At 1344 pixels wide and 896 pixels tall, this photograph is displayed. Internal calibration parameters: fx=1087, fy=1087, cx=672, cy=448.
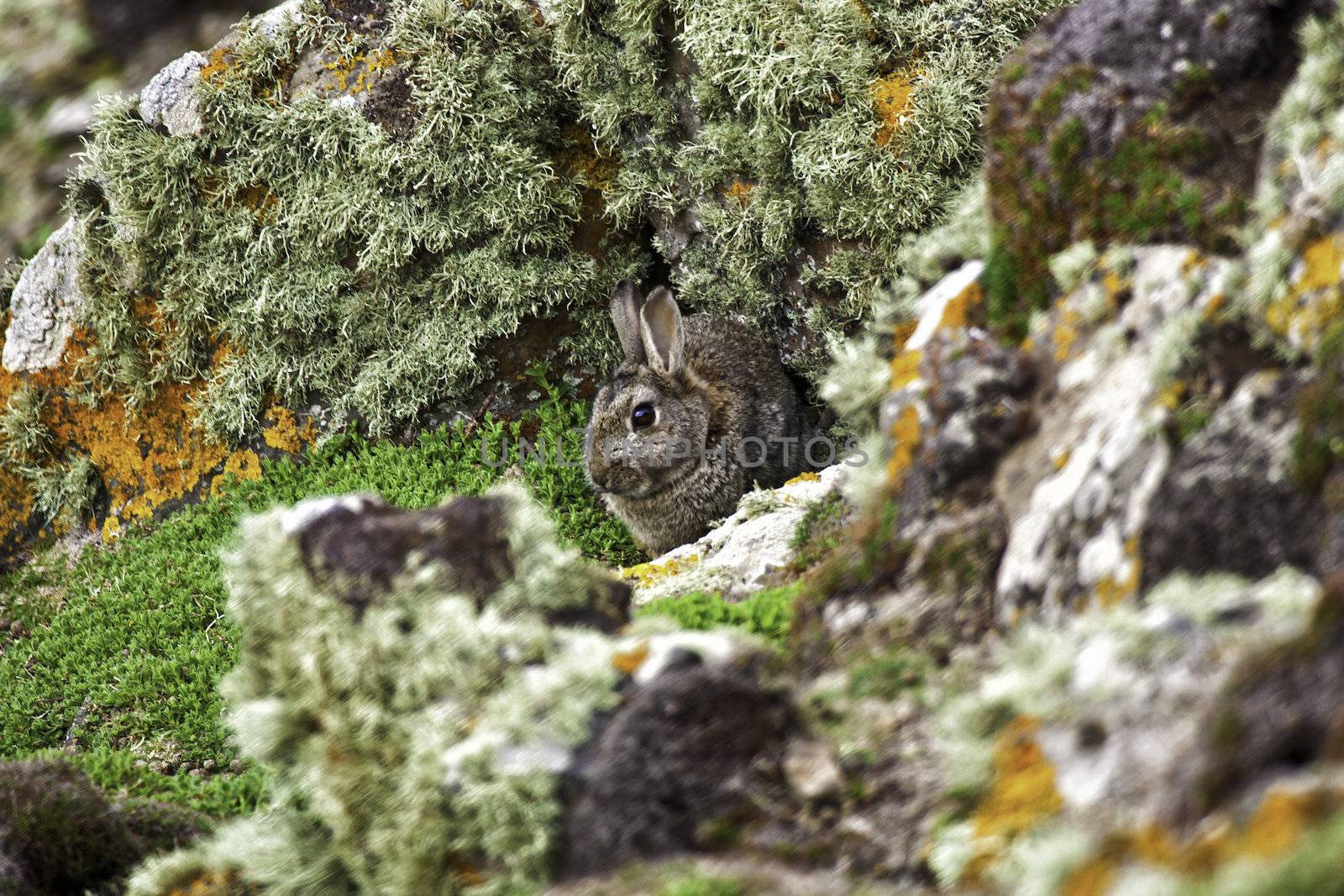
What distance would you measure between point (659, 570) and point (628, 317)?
263 centimetres

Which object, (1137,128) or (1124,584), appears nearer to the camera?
(1124,584)

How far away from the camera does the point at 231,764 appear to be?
20.8 ft

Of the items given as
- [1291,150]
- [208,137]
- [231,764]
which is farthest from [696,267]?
[1291,150]

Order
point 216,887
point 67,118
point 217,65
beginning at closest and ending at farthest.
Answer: point 216,887, point 217,65, point 67,118

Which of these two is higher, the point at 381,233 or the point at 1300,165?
the point at 381,233

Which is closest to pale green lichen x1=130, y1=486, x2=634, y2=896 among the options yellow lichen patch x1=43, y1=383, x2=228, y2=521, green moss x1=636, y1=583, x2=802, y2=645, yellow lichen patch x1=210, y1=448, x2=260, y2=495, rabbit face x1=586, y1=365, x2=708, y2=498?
green moss x1=636, y1=583, x2=802, y2=645

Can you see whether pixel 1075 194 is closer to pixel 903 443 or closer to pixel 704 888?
pixel 903 443

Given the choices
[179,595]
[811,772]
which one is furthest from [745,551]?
[179,595]

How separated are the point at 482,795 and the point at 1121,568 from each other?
170 centimetres

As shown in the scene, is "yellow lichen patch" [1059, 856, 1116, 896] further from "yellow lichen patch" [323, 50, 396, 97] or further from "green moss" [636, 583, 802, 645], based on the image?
"yellow lichen patch" [323, 50, 396, 97]

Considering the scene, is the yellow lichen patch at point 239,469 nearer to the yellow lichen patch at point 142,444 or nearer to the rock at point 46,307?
the yellow lichen patch at point 142,444

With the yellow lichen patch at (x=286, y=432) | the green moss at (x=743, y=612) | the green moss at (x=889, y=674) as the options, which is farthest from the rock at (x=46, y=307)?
the green moss at (x=889, y=674)

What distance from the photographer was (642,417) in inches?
313

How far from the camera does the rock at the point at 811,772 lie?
2.71 m
